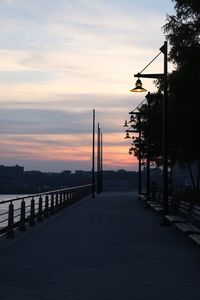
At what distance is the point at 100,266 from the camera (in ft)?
42.0

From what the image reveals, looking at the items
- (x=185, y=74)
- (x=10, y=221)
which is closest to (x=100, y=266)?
(x=10, y=221)

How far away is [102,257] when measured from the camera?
14.2 meters

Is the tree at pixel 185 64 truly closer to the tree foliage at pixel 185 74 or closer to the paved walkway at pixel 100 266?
the tree foliage at pixel 185 74

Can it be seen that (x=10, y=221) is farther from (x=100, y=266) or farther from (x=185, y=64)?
(x=185, y=64)

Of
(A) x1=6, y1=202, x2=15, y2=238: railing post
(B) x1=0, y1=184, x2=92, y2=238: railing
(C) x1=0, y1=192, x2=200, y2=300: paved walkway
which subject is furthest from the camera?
(B) x1=0, y1=184, x2=92, y2=238: railing

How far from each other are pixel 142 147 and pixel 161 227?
27805 mm

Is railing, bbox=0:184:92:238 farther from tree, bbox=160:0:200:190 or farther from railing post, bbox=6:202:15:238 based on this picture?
tree, bbox=160:0:200:190

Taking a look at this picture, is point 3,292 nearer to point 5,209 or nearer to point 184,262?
point 184,262

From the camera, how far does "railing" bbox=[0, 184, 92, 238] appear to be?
18125 millimetres

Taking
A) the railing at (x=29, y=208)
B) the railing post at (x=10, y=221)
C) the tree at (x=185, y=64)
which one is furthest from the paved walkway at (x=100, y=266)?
the tree at (x=185, y=64)

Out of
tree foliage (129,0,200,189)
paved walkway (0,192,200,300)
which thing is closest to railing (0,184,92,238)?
paved walkway (0,192,200,300)

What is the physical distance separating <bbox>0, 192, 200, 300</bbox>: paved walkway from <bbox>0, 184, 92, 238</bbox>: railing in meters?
0.63

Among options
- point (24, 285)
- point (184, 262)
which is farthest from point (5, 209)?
point (24, 285)

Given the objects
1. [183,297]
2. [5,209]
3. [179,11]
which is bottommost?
[183,297]
